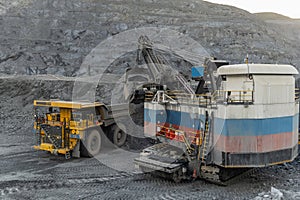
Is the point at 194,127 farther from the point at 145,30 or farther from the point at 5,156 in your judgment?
the point at 145,30

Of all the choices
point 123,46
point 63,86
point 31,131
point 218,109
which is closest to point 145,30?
point 123,46

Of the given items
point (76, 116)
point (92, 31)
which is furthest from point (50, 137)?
point (92, 31)

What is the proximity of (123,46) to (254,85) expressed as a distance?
24738mm

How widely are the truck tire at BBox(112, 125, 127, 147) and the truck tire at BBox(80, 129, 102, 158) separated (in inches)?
37.2

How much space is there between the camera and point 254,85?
332 inches

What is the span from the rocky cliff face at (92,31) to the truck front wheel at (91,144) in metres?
15.1

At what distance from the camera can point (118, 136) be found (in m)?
13.5

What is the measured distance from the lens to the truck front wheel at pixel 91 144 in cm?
1163

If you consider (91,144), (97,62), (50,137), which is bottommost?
(91,144)

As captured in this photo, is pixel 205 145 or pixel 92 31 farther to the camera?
pixel 92 31

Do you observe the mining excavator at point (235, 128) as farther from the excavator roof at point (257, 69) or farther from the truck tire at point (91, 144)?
the truck tire at point (91, 144)

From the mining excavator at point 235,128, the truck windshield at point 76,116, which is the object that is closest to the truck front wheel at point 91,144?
the truck windshield at point 76,116

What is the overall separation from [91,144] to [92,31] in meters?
25.6

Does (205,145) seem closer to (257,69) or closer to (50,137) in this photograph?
(257,69)
